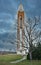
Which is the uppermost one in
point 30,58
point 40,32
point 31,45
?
point 40,32

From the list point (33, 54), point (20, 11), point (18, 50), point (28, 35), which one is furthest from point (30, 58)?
point (20, 11)

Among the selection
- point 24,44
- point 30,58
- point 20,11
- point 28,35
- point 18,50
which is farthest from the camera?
point 20,11

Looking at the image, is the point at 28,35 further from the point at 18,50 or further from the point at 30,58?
the point at 18,50

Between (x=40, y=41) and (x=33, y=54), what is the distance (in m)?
4.63

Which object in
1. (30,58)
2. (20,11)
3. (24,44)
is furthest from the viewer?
(20,11)

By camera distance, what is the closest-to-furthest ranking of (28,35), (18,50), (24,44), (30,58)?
(30,58)
(28,35)
(24,44)
(18,50)

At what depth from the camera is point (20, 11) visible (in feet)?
258

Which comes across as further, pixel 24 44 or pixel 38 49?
→ pixel 24 44

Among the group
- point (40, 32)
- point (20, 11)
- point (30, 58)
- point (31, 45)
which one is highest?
point (20, 11)

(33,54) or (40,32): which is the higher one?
(40,32)

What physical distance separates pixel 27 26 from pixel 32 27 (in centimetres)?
217

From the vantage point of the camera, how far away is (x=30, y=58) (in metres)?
42.0

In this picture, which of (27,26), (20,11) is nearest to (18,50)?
(20,11)

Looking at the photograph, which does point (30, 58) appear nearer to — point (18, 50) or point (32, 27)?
point (32, 27)
